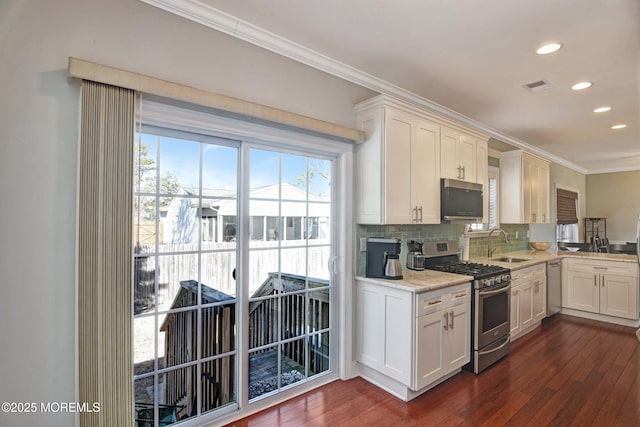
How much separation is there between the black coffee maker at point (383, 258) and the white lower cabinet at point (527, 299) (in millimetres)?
1804

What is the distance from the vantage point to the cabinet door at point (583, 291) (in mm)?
4543

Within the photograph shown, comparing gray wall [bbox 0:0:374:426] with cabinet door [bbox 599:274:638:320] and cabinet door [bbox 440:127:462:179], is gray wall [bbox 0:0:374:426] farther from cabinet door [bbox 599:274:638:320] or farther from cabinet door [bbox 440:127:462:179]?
cabinet door [bbox 599:274:638:320]

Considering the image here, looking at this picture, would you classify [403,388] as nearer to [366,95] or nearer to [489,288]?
[489,288]

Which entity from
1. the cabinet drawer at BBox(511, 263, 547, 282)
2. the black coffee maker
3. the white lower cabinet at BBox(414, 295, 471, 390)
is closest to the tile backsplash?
the black coffee maker

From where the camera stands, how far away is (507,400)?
8.21 feet

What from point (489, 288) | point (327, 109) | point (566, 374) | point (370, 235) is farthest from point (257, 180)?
point (566, 374)

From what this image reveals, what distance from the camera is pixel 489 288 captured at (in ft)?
9.84

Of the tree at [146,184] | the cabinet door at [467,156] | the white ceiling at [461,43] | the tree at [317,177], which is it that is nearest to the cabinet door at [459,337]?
the cabinet door at [467,156]

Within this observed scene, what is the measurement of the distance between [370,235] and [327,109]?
122 centimetres

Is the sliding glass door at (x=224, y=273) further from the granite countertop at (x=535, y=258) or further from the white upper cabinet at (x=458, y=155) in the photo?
the granite countertop at (x=535, y=258)

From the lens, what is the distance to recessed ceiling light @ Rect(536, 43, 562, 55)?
2.31 m

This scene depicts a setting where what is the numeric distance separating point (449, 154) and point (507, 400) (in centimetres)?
223

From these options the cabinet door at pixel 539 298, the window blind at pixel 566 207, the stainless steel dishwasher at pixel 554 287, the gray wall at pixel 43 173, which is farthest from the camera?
the window blind at pixel 566 207

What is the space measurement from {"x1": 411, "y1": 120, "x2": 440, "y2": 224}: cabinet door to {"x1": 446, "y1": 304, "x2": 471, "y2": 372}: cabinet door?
86 centimetres
